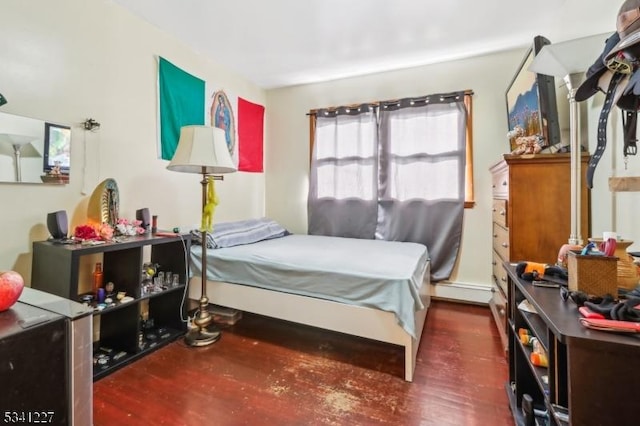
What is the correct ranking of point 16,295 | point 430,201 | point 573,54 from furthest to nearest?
point 430,201 < point 573,54 < point 16,295

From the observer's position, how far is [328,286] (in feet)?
6.41

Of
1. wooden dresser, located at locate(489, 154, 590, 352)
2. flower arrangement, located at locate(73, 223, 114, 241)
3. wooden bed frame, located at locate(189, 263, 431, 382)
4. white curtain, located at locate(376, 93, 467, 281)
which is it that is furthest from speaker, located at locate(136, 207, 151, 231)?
wooden dresser, located at locate(489, 154, 590, 352)

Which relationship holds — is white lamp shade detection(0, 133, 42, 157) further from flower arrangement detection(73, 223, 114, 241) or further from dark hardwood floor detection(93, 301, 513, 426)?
dark hardwood floor detection(93, 301, 513, 426)

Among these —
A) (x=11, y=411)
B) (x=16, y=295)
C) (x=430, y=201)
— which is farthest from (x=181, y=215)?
(x=430, y=201)

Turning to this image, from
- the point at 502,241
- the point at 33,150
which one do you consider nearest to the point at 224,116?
the point at 33,150

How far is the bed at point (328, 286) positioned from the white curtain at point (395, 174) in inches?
23.1

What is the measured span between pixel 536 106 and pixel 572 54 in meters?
0.74

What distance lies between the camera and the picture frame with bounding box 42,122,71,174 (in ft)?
5.91

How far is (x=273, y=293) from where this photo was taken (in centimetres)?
213

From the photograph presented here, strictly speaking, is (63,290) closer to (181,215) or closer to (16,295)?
(16,295)

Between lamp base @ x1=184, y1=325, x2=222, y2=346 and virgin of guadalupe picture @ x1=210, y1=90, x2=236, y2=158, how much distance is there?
1902 mm

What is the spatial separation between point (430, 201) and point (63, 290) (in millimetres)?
3038

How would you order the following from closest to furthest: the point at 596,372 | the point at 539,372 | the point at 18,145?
the point at 596,372, the point at 539,372, the point at 18,145

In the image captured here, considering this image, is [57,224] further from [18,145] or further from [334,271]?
[334,271]
